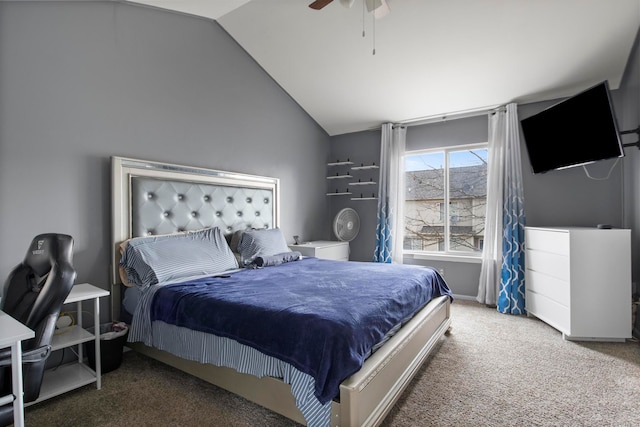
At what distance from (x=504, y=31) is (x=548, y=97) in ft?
4.03

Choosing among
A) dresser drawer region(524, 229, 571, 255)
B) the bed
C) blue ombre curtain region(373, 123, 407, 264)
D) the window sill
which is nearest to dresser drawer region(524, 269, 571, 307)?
dresser drawer region(524, 229, 571, 255)

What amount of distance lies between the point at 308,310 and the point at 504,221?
119 inches

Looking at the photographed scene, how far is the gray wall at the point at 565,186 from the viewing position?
2.99 m

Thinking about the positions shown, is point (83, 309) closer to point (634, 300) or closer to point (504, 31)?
point (504, 31)

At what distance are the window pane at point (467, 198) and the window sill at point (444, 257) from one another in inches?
6.0

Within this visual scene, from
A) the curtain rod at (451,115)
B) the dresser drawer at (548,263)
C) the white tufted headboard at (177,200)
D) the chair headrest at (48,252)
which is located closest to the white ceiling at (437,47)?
the curtain rod at (451,115)

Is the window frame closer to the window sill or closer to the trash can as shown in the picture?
the window sill

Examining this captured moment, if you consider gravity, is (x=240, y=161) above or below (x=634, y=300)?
above

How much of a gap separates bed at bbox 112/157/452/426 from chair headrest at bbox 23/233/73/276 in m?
0.70

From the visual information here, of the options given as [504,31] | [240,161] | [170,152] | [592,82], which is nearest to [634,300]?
[592,82]

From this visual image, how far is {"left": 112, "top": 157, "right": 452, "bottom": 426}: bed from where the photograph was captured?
144 centimetres

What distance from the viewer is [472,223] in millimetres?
4199

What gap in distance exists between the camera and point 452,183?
434 centimetres

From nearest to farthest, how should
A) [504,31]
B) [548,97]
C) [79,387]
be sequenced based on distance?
[79,387] < [504,31] < [548,97]
